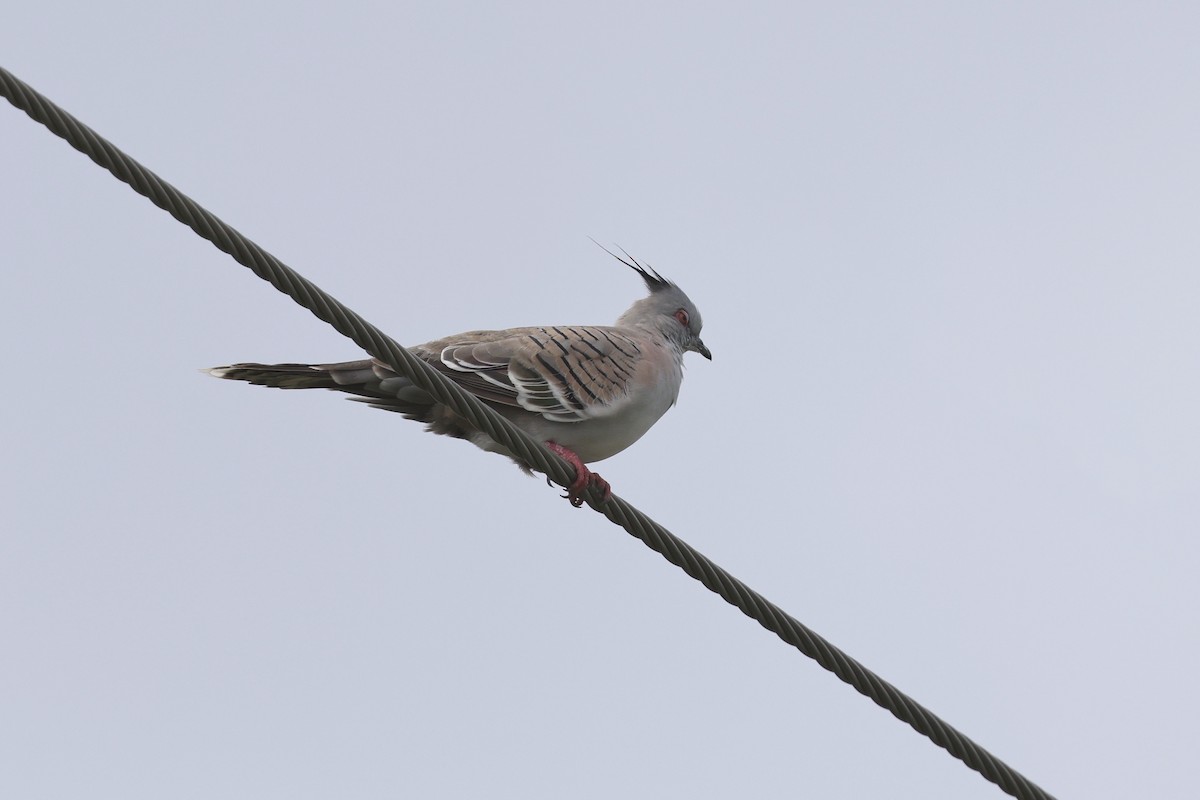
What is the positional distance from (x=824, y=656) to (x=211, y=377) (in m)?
2.68

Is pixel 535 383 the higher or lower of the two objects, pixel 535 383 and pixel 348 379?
the higher

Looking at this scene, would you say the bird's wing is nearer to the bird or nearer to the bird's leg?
the bird

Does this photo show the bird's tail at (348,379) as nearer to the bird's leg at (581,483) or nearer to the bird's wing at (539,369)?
the bird's wing at (539,369)

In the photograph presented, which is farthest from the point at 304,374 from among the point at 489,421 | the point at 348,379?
the point at 489,421

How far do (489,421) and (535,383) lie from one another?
1710 millimetres

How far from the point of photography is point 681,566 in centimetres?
473

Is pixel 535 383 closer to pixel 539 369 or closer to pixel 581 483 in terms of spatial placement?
pixel 539 369

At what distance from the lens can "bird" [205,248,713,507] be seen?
236 inches

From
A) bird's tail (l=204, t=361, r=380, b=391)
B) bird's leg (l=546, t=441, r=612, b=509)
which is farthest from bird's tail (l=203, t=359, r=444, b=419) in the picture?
bird's leg (l=546, t=441, r=612, b=509)

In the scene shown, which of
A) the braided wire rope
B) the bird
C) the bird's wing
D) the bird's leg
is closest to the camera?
the braided wire rope

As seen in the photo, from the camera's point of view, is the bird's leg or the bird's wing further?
the bird's wing

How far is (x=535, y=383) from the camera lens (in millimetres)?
6320

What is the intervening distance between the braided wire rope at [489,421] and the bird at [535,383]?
36.6 inches

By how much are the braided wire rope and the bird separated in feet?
3.05
